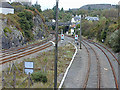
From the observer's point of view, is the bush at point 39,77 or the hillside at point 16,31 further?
the hillside at point 16,31

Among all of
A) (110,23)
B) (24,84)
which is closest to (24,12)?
(110,23)

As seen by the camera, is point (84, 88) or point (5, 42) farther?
point (5, 42)

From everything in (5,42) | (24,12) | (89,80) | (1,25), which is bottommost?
(89,80)

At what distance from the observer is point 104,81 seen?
1278 centimetres

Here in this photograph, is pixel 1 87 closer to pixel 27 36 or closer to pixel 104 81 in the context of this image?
pixel 104 81

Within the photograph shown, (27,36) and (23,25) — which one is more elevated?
(23,25)

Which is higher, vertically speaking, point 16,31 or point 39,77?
point 16,31

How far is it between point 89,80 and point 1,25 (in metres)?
23.4

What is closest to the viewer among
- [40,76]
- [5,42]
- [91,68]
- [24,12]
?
[40,76]

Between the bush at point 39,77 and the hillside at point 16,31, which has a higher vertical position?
the hillside at point 16,31

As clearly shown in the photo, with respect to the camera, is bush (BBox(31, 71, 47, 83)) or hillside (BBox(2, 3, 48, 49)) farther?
hillside (BBox(2, 3, 48, 49))

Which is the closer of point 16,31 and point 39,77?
point 39,77

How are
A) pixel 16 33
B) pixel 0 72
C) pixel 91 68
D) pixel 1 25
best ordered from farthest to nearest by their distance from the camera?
pixel 16 33
pixel 1 25
pixel 91 68
pixel 0 72

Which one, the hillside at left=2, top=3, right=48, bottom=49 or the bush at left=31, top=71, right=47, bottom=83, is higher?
the hillside at left=2, top=3, right=48, bottom=49
